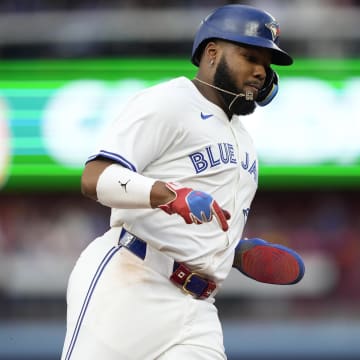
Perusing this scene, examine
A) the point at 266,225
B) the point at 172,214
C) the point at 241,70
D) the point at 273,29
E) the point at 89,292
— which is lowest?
the point at 266,225

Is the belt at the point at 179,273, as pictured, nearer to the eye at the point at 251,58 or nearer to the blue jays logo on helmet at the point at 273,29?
the eye at the point at 251,58

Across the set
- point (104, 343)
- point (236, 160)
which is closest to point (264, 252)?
point (236, 160)

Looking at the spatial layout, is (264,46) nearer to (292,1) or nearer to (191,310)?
(191,310)

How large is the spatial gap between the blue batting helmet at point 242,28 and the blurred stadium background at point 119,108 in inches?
276

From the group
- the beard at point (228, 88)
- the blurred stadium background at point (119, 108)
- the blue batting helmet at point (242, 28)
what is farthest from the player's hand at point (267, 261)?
the blurred stadium background at point (119, 108)

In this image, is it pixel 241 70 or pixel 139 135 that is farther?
pixel 241 70

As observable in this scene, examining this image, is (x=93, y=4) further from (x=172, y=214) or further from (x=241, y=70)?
(x=172, y=214)

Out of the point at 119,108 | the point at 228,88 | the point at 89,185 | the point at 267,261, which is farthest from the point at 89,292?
the point at 119,108

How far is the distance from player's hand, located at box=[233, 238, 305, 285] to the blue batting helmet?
767mm

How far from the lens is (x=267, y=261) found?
15.4 feet

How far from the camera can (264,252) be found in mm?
4711

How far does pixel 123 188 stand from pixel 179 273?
1.56 feet

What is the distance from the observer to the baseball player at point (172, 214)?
4.17 metres

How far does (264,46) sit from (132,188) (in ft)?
2.71
